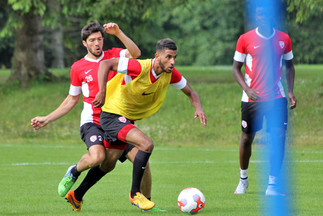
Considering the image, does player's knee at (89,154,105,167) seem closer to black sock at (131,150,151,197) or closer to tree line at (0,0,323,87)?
black sock at (131,150,151,197)

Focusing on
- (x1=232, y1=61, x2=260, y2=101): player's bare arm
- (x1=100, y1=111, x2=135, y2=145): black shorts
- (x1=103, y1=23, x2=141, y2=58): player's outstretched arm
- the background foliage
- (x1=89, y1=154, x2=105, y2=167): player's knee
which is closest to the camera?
(x1=100, y1=111, x2=135, y2=145): black shorts

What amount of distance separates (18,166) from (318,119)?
9.01 meters

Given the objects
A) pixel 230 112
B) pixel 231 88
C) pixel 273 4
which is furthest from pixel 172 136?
pixel 273 4

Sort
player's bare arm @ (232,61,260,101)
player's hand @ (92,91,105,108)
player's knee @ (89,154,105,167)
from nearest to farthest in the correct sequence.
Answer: player's hand @ (92,91,105,108), player's knee @ (89,154,105,167), player's bare arm @ (232,61,260,101)

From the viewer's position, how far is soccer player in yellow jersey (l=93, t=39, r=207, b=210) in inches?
247

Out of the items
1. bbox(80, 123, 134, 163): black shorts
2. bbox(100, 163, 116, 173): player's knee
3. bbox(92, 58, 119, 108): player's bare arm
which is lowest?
bbox(100, 163, 116, 173): player's knee

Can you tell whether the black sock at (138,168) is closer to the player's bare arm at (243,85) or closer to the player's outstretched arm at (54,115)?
the player's outstretched arm at (54,115)

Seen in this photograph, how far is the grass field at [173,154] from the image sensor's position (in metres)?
7.19

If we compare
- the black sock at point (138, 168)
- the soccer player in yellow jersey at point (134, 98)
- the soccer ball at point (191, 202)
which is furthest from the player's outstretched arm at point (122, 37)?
the soccer ball at point (191, 202)

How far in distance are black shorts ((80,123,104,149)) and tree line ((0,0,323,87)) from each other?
7.03 ft

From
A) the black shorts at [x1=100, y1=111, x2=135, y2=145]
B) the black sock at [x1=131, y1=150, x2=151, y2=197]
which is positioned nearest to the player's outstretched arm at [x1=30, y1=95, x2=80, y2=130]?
the black shorts at [x1=100, y1=111, x2=135, y2=145]

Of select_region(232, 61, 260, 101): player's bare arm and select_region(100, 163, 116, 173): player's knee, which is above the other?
select_region(232, 61, 260, 101): player's bare arm

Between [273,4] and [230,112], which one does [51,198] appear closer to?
[273,4]

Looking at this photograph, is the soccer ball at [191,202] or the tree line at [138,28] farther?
the tree line at [138,28]
